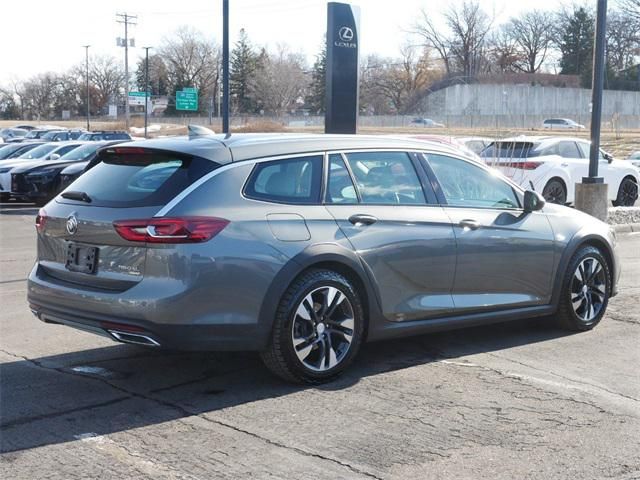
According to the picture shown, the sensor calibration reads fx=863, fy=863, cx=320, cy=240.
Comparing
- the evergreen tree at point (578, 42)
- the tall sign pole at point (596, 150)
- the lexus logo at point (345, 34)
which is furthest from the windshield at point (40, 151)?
the evergreen tree at point (578, 42)

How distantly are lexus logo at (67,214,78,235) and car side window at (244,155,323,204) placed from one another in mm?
1120

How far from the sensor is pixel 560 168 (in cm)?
1725

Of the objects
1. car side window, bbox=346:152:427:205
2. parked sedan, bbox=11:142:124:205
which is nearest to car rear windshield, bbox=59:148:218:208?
car side window, bbox=346:152:427:205

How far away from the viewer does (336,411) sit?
5145 millimetres

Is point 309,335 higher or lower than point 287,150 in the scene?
lower

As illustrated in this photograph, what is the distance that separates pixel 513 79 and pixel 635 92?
15.0m

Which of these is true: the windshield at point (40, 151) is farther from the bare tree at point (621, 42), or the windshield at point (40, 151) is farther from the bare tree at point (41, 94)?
the bare tree at point (41, 94)

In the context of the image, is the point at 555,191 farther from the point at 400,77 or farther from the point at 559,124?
the point at 400,77

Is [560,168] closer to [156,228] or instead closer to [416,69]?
[156,228]

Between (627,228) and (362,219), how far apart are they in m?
11.2

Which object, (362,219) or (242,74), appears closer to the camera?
(362,219)

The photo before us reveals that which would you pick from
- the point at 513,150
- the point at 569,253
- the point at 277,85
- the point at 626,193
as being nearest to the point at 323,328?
the point at 569,253

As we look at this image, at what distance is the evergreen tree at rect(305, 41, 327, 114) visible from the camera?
104188mm

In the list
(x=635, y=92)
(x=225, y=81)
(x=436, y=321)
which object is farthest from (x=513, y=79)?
(x=436, y=321)
